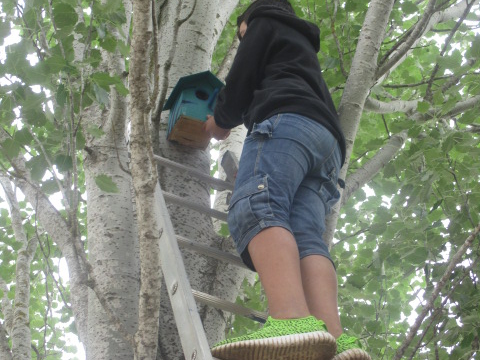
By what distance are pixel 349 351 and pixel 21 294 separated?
2.27 meters

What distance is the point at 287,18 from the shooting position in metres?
2.62

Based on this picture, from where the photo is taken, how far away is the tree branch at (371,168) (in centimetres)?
299

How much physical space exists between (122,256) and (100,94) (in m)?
0.60

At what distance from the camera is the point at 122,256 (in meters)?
2.38

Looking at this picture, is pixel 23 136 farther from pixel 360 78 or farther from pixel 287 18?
pixel 360 78

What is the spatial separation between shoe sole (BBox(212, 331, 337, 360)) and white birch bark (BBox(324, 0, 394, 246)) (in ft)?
2.43

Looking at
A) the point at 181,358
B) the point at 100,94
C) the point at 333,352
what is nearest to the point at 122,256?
the point at 181,358

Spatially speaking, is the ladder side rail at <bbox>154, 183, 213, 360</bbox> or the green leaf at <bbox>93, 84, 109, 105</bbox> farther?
the green leaf at <bbox>93, 84, 109, 105</bbox>

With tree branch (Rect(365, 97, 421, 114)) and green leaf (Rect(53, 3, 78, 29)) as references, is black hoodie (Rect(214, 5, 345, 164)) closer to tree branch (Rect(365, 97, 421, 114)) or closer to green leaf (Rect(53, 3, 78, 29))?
green leaf (Rect(53, 3, 78, 29))

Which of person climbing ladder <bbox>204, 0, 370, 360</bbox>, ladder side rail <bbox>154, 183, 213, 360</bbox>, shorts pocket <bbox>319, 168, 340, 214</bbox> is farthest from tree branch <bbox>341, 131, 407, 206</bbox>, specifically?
ladder side rail <bbox>154, 183, 213, 360</bbox>

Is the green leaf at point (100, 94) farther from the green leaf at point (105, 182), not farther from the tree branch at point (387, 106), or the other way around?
the tree branch at point (387, 106)

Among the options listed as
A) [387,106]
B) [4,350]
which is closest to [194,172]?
[4,350]

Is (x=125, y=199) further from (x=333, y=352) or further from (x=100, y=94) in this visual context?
(x=333, y=352)

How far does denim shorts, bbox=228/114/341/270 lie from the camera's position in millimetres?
2070
